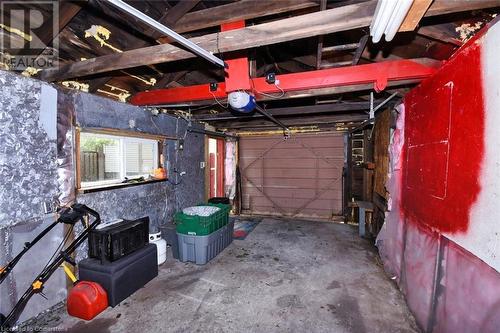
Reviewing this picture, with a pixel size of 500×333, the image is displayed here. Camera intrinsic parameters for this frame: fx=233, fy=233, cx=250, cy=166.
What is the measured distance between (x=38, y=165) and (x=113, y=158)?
1301mm

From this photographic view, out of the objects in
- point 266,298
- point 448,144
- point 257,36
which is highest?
point 257,36

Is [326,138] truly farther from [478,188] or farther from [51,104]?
[51,104]

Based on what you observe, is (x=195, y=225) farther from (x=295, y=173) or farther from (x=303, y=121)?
(x=295, y=173)

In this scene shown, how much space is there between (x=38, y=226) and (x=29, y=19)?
2170 millimetres

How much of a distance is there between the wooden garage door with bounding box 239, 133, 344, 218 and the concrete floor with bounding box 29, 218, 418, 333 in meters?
2.69

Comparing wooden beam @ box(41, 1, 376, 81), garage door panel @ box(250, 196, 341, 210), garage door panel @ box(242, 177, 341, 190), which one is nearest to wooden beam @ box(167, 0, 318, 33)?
wooden beam @ box(41, 1, 376, 81)

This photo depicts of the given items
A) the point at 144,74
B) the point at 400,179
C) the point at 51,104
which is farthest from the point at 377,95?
the point at 51,104

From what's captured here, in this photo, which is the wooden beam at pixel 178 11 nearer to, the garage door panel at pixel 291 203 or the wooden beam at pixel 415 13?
the wooden beam at pixel 415 13

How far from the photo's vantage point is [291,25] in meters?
1.86

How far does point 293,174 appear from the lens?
25.0 feet

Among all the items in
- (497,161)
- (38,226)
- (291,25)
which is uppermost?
(291,25)

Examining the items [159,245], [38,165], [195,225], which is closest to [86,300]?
[159,245]

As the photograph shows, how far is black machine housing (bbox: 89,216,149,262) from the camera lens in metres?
2.92

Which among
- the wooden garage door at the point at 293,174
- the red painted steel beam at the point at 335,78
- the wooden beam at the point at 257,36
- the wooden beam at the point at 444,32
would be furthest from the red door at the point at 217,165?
the wooden beam at the point at 444,32
